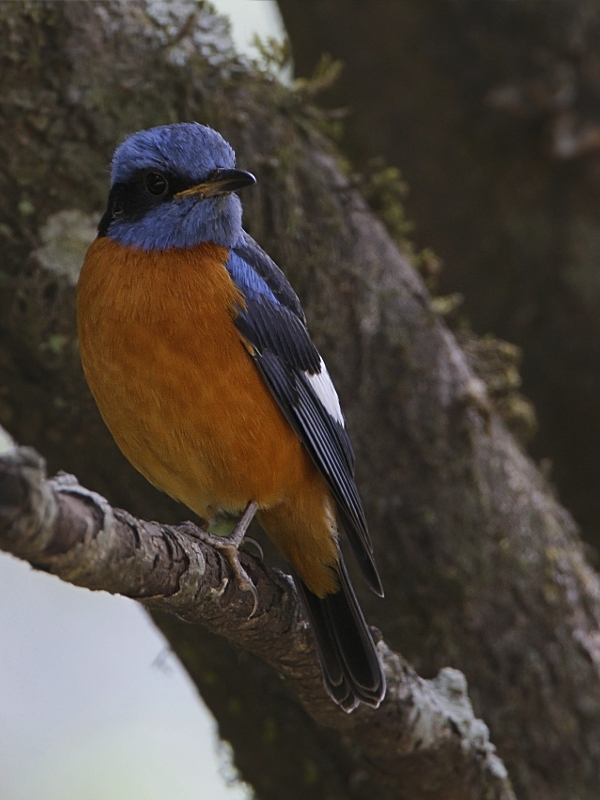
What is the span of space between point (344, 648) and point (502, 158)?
345cm

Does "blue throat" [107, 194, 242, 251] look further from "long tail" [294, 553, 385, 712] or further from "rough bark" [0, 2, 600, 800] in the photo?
"long tail" [294, 553, 385, 712]

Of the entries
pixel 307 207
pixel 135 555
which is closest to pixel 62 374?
pixel 307 207

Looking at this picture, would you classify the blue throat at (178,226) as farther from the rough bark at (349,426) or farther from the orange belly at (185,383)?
the rough bark at (349,426)

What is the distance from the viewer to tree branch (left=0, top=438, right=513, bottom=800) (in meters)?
1.99

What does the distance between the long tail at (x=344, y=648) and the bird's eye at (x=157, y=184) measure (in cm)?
157

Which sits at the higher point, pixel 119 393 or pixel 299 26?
pixel 299 26

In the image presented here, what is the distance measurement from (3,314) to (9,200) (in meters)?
0.44

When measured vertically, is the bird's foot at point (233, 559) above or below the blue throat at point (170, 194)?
below

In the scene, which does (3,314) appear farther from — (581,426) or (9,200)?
(581,426)

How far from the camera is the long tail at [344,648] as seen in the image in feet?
11.2

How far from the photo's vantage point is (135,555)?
2.42 m

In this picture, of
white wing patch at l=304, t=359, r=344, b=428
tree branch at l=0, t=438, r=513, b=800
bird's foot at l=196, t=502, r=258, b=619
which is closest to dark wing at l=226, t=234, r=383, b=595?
white wing patch at l=304, t=359, r=344, b=428

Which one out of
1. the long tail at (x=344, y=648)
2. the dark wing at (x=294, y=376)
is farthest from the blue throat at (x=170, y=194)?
the long tail at (x=344, y=648)

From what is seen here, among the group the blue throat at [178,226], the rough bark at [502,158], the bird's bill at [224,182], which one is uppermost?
the rough bark at [502,158]
